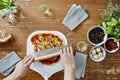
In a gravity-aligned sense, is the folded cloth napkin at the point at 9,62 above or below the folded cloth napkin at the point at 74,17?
below

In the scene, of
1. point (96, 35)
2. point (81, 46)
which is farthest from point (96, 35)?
point (81, 46)

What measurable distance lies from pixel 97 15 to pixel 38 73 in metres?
0.46

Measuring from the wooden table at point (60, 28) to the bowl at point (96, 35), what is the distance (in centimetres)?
3

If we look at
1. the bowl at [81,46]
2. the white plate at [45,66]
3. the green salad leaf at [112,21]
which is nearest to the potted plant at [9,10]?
the white plate at [45,66]

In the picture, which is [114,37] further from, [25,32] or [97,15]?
[25,32]

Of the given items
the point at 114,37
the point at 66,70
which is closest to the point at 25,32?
the point at 66,70

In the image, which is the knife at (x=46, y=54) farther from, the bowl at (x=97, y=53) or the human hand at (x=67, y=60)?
the bowl at (x=97, y=53)

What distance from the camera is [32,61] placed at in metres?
1.83

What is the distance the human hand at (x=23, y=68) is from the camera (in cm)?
181

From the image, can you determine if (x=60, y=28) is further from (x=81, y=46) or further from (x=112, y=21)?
(x=112, y=21)

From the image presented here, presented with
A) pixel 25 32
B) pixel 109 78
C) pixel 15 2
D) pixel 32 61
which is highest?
pixel 15 2

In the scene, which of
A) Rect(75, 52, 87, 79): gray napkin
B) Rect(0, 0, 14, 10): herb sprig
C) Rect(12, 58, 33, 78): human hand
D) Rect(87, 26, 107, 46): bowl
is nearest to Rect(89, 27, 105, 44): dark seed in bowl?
Rect(87, 26, 107, 46): bowl

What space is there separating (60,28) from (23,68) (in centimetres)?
31

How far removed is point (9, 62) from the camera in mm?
1864
